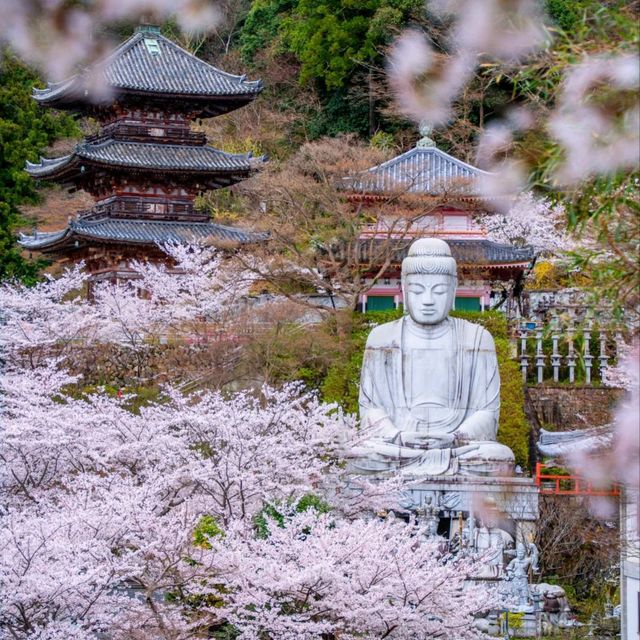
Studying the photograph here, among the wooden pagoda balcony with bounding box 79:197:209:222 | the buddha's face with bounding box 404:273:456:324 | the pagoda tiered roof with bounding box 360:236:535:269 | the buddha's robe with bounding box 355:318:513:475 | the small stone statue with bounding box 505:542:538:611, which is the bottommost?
the small stone statue with bounding box 505:542:538:611

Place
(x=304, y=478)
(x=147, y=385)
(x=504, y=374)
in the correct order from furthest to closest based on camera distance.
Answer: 1. (x=147, y=385)
2. (x=504, y=374)
3. (x=304, y=478)

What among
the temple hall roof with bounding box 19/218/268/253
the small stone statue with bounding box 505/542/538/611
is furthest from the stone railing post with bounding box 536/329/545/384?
the small stone statue with bounding box 505/542/538/611

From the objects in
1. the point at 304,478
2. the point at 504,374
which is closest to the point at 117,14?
the point at 304,478

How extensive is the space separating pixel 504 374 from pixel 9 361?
760 cm

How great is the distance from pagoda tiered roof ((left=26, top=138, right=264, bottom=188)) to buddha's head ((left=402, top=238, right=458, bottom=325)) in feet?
42.4

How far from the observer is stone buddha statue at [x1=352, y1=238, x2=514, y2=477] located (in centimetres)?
1578

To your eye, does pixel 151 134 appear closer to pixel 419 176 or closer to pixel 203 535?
pixel 419 176

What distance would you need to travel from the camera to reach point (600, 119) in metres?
5.92

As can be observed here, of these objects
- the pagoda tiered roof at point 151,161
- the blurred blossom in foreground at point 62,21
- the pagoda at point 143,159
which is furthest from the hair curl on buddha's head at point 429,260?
the pagoda tiered roof at point 151,161

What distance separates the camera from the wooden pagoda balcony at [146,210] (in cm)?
2873

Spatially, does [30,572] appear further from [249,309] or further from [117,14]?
[249,309]

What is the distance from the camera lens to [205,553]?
458 inches

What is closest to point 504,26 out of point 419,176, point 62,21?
point 62,21

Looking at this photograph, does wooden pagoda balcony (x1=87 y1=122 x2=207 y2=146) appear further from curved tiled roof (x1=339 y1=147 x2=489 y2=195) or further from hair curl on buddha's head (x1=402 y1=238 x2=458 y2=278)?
hair curl on buddha's head (x1=402 y1=238 x2=458 y2=278)
